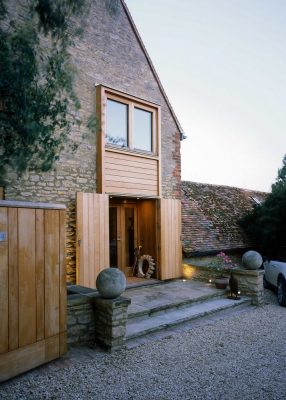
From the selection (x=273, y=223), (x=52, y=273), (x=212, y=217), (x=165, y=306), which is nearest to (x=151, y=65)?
(x=212, y=217)

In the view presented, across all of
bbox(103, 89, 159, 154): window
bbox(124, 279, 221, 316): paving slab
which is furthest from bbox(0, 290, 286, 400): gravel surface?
bbox(103, 89, 159, 154): window

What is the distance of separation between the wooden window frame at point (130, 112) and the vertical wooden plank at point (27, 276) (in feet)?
14.4

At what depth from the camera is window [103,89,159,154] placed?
334 inches

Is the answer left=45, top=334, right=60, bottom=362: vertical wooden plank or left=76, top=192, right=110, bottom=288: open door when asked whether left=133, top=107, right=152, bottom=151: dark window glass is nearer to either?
left=76, top=192, right=110, bottom=288: open door

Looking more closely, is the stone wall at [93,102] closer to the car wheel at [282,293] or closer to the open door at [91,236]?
the open door at [91,236]

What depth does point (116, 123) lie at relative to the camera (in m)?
8.66

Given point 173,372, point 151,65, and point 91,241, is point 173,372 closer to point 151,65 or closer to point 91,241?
point 91,241

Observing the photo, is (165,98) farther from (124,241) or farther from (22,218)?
(22,218)

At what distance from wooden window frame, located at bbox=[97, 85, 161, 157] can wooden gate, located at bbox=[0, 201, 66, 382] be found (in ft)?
13.7

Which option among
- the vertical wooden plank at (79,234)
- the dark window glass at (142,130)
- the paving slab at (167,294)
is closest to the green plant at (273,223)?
the paving slab at (167,294)

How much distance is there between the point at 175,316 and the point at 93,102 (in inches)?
220

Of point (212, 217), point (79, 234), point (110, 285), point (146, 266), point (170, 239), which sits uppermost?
point (212, 217)

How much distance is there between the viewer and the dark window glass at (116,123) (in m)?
8.48

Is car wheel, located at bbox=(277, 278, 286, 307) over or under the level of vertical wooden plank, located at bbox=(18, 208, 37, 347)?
under
